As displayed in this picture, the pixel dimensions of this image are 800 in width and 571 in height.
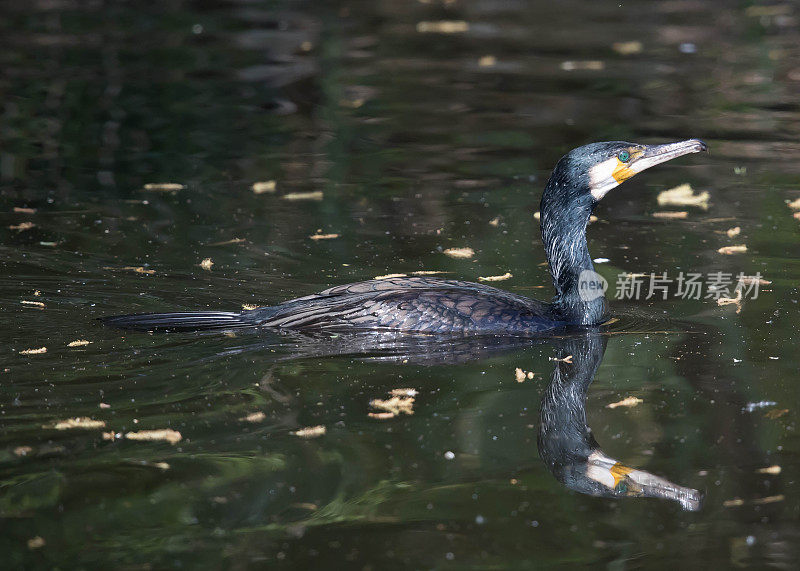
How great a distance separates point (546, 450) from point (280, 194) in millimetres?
5891

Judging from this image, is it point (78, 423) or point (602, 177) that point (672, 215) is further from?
point (78, 423)

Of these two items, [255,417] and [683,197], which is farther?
[683,197]

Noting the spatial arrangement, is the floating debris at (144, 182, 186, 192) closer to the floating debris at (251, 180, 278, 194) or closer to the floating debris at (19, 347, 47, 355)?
the floating debris at (251, 180, 278, 194)

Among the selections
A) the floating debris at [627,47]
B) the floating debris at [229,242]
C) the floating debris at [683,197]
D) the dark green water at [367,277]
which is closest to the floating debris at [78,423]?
the dark green water at [367,277]

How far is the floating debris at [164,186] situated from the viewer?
11.5 m

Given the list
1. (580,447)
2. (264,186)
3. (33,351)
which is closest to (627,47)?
(264,186)

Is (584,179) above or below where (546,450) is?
above

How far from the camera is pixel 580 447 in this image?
238 inches

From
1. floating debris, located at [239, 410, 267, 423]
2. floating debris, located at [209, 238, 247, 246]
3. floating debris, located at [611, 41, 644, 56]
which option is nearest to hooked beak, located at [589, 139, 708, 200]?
floating debris, located at [239, 410, 267, 423]

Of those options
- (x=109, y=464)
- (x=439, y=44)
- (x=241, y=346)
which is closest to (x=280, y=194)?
(x=241, y=346)

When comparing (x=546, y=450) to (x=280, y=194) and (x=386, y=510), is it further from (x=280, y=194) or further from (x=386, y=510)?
(x=280, y=194)

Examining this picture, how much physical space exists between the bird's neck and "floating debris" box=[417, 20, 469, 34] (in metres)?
12.5

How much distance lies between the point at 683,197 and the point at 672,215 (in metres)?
0.63

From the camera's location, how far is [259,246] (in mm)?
9641
